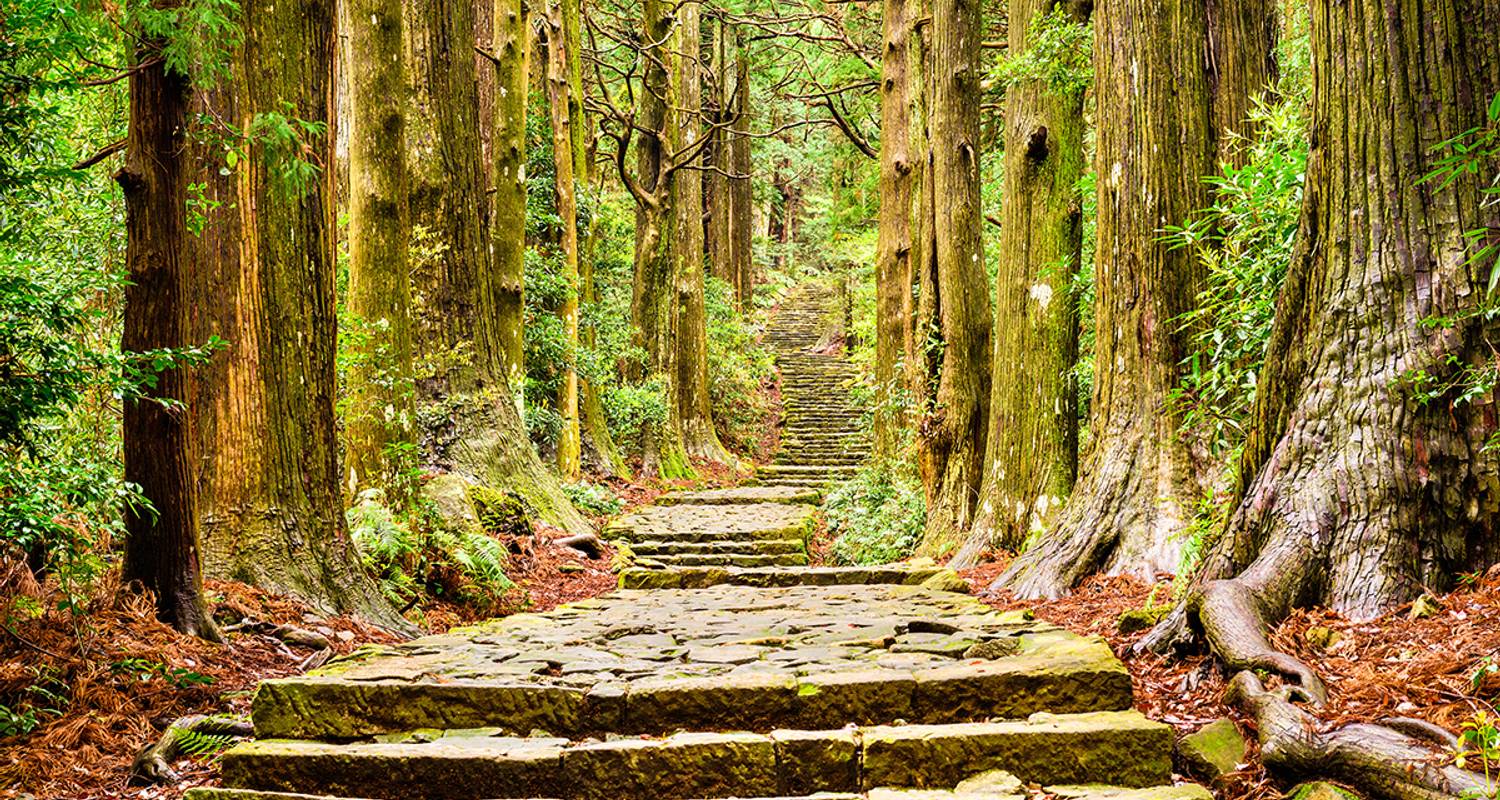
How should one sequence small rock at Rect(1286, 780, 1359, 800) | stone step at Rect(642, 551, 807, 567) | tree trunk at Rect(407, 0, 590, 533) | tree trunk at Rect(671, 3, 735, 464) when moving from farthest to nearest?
tree trunk at Rect(671, 3, 735, 464)
stone step at Rect(642, 551, 807, 567)
tree trunk at Rect(407, 0, 590, 533)
small rock at Rect(1286, 780, 1359, 800)

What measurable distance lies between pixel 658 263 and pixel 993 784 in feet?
53.0

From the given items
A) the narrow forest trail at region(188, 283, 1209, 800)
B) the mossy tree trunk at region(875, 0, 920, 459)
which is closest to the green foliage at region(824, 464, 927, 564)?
the mossy tree trunk at region(875, 0, 920, 459)

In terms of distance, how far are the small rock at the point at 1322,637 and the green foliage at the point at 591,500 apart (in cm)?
1032

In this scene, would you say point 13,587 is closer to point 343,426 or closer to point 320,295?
point 320,295

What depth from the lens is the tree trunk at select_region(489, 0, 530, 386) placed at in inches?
465

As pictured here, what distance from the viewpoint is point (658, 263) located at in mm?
18703

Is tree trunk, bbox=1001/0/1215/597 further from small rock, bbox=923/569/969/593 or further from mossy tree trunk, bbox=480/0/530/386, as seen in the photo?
mossy tree trunk, bbox=480/0/530/386

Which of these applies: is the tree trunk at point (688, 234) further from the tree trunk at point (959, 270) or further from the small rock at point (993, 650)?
the small rock at point (993, 650)

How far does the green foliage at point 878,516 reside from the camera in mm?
11609

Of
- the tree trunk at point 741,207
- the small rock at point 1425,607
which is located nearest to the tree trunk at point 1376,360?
the small rock at point 1425,607

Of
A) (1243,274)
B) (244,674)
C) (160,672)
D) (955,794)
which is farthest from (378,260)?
(955,794)

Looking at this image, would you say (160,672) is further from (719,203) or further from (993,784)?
(719,203)

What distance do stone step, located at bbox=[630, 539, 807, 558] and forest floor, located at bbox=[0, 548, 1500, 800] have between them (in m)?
5.50

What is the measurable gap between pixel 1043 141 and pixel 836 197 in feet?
86.7
